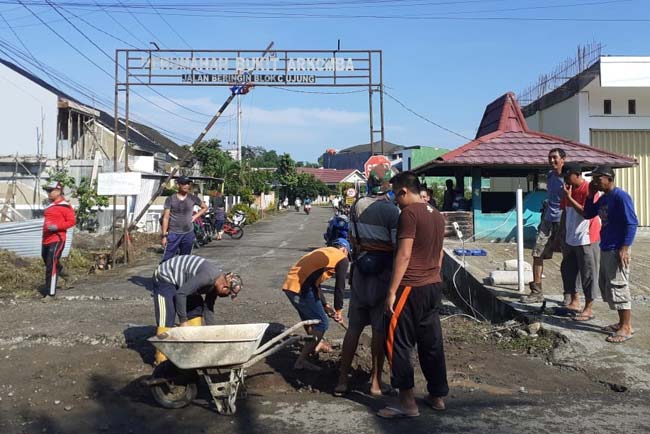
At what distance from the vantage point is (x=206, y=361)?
471 cm

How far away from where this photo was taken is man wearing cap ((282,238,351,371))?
5.64 metres

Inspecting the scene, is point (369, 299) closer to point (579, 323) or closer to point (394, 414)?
point (394, 414)

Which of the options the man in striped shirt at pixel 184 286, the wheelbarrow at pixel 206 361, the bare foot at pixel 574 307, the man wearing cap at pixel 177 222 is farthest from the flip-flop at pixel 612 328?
the man wearing cap at pixel 177 222

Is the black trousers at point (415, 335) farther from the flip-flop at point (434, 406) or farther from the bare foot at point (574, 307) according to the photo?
the bare foot at point (574, 307)

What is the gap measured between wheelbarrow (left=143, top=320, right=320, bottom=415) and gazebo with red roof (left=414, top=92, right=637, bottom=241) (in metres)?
10.4

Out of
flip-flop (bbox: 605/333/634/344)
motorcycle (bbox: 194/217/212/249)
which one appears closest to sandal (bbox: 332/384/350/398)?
flip-flop (bbox: 605/333/634/344)

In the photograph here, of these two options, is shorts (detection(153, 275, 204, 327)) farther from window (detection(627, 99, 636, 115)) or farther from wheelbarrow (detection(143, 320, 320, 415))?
window (detection(627, 99, 636, 115))

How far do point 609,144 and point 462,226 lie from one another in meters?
6.47

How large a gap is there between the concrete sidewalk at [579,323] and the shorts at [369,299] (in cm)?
221

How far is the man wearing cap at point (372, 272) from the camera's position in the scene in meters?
5.17

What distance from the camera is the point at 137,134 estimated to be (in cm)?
3644

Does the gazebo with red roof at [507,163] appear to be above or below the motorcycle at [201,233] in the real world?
above

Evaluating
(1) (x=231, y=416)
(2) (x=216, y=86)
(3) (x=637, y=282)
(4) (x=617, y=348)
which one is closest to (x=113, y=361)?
(1) (x=231, y=416)

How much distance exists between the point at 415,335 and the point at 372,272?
63 centimetres
